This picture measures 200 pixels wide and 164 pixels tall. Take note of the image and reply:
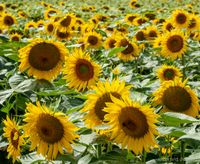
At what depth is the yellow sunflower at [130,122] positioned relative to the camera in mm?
2084

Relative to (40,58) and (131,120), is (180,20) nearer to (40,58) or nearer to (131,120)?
(40,58)

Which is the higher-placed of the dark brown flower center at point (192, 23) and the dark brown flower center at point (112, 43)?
the dark brown flower center at point (192, 23)

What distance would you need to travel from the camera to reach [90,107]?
2.27 metres

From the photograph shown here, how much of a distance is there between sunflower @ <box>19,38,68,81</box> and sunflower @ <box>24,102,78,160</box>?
90cm

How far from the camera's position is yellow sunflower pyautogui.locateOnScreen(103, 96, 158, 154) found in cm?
208

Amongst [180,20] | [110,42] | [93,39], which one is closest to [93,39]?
[93,39]

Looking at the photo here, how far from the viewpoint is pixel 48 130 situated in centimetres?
219

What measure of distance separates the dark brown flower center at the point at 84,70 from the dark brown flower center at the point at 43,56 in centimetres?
18

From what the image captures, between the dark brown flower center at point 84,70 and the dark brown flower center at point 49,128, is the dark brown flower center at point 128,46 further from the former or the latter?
the dark brown flower center at point 49,128

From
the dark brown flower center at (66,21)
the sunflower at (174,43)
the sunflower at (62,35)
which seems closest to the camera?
the sunflower at (174,43)

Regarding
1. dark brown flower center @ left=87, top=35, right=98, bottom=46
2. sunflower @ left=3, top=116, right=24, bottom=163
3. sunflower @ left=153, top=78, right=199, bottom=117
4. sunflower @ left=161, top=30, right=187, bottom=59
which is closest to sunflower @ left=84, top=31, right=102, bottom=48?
dark brown flower center @ left=87, top=35, right=98, bottom=46

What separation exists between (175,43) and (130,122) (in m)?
3.04

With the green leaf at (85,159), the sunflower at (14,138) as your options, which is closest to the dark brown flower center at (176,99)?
the green leaf at (85,159)

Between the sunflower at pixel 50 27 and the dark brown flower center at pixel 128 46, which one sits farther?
the sunflower at pixel 50 27
